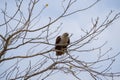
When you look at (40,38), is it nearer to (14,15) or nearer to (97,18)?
(14,15)

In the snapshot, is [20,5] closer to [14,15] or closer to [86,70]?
[14,15]

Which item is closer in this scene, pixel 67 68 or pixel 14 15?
pixel 14 15

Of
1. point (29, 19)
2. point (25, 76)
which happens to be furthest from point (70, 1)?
point (25, 76)

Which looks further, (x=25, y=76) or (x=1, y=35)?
(x=25, y=76)

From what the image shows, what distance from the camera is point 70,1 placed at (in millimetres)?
4586

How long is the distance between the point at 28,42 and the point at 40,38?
223mm

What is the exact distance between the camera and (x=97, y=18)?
4398mm

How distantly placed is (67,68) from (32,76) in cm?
64

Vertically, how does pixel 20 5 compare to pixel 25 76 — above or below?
above

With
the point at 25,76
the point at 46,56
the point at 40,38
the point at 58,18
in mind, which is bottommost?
the point at 25,76

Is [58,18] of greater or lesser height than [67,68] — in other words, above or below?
above

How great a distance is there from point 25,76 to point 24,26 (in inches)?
35.6

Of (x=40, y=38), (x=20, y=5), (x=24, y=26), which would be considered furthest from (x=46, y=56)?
(x=20, y=5)

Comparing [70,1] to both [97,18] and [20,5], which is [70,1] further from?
[20,5]
